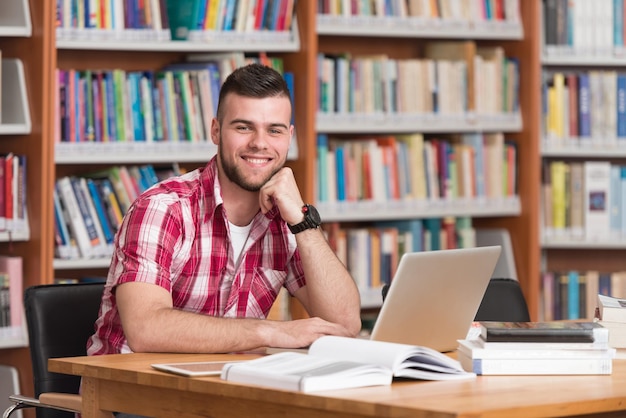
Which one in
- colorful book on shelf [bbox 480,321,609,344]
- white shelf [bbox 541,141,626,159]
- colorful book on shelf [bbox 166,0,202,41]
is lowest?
colorful book on shelf [bbox 480,321,609,344]

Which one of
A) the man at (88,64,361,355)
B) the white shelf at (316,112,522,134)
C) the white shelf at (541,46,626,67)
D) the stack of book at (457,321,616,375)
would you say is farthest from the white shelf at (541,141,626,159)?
the stack of book at (457,321,616,375)

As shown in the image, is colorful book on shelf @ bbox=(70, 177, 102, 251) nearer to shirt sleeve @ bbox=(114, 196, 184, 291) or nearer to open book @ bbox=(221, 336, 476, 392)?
shirt sleeve @ bbox=(114, 196, 184, 291)

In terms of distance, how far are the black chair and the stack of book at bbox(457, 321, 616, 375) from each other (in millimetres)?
952

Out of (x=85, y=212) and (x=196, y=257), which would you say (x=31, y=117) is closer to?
(x=85, y=212)

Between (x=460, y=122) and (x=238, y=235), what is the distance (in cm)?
226

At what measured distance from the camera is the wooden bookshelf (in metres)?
3.96

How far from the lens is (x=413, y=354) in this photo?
2061mm

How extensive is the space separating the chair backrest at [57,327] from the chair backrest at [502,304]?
3.14 ft

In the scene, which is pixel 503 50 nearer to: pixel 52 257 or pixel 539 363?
pixel 52 257

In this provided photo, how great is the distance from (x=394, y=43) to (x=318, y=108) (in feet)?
2.24

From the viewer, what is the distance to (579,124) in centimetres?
508

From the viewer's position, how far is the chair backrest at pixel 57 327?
2678mm

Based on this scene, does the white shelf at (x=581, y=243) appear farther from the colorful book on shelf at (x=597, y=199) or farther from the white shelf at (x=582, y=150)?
the white shelf at (x=582, y=150)

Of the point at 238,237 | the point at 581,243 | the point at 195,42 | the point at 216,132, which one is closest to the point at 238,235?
the point at 238,237
